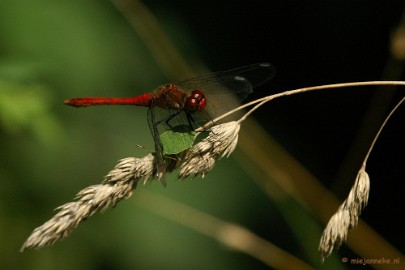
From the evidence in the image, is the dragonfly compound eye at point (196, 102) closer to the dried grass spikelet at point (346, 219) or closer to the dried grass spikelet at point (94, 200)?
the dried grass spikelet at point (94, 200)

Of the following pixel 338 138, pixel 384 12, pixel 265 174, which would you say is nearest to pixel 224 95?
pixel 265 174

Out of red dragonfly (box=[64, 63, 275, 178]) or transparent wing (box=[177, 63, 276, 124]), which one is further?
transparent wing (box=[177, 63, 276, 124])

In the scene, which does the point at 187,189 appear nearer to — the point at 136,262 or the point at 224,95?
the point at 136,262

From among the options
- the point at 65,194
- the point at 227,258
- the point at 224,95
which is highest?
the point at 224,95

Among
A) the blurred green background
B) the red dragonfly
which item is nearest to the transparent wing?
the red dragonfly

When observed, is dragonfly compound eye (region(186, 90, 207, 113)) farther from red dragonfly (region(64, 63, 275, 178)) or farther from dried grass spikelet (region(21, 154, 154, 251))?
dried grass spikelet (region(21, 154, 154, 251))

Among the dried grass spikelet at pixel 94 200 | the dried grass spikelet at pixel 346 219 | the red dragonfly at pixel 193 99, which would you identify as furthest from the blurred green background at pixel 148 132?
the dried grass spikelet at pixel 94 200
